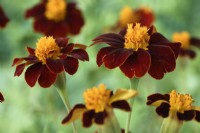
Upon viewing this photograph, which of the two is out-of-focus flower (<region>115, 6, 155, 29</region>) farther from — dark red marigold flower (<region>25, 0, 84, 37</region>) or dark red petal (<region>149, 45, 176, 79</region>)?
dark red petal (<region>149, 45, 176, 79</region>)

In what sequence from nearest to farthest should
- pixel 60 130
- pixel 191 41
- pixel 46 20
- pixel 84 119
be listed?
pixel 84 119, pixel 60 130, pixel 46 20, pixel 191 41

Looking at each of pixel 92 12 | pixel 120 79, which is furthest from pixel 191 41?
pixel 92 12

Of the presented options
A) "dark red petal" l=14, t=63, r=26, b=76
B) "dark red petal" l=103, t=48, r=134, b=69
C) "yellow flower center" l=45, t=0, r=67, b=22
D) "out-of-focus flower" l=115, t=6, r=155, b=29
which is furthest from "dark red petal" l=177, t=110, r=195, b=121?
"out-of-focus flower" l=115, t=6, r=155, b=29

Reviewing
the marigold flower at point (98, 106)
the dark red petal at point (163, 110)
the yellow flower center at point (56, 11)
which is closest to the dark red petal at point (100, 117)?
the marigold flower at point (98, 106)

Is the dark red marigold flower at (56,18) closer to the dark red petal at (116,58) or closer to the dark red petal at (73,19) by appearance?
the dark red petal at (73,19)

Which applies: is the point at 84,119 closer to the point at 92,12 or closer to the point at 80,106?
the point at 80,106
